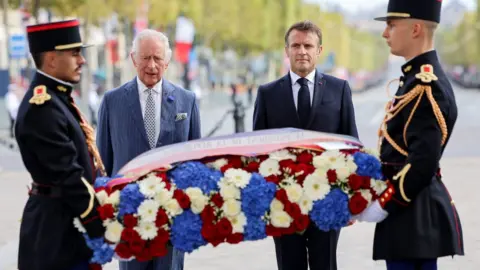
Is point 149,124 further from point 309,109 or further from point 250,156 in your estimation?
point 250,156

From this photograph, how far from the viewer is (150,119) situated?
21.9 feet

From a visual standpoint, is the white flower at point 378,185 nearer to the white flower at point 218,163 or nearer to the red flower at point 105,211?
the white flower at point 218,163

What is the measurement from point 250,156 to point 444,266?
4.38m

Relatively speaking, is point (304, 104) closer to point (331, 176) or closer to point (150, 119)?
point (150, 119)

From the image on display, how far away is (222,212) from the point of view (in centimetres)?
525

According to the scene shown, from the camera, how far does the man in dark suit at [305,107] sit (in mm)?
6262

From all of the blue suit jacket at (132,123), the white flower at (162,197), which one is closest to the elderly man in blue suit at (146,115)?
the blue suit jacket at (132,123)

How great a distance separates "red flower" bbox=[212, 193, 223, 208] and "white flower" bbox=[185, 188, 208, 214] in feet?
0.14

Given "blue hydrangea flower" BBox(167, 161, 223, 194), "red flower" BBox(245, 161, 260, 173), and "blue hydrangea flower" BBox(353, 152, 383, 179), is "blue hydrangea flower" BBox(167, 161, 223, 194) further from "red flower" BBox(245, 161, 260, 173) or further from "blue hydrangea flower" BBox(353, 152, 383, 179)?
"blue hydrangea flower" BBox(353, 152, 383, 179)

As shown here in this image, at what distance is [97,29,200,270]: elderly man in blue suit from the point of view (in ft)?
21.3

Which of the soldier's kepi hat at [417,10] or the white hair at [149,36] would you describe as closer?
the soldier's kepi hat at [417,10]

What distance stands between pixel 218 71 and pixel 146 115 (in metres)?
90.2

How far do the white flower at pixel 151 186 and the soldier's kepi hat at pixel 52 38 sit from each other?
2.46 ft

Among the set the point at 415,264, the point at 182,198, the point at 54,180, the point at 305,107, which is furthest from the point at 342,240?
the point at 54,180
